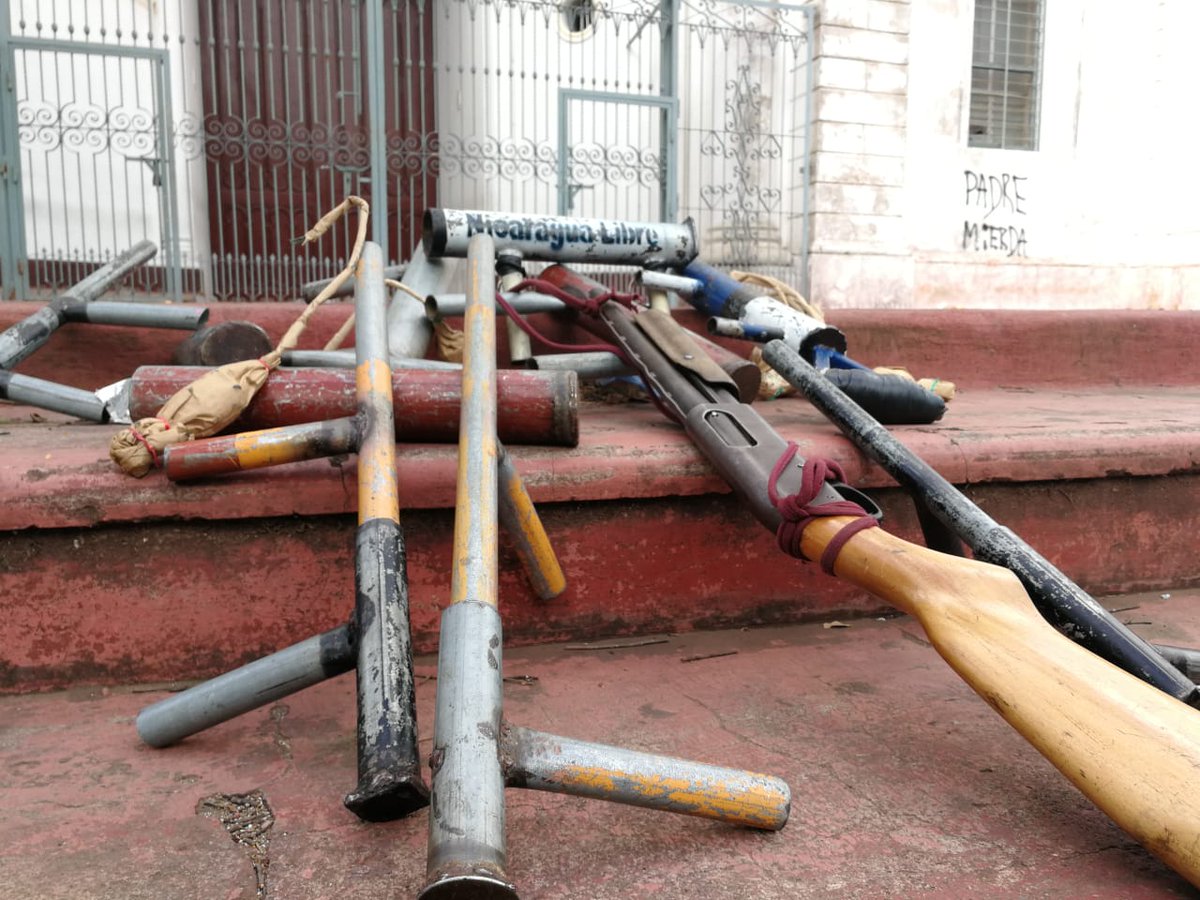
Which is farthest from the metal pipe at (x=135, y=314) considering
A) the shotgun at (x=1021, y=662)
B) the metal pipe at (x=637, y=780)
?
the metal pipe at (x=637, y=780)

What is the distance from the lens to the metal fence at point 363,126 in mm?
5656

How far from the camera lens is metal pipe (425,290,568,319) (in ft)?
8.31

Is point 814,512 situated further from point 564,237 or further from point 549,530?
point 564,237

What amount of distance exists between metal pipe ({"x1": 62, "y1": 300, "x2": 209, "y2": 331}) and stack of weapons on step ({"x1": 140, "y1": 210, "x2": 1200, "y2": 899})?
2.80 feet

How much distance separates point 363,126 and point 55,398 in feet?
17.1

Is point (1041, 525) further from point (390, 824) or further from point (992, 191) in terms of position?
Answer: point (992, 191)

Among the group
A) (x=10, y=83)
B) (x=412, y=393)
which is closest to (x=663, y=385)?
(x=412, y=393)

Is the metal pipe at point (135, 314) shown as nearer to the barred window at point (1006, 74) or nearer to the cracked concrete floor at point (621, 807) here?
the cracked concrete floor at point (621, 807)

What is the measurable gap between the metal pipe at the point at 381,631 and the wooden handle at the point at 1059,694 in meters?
0.70

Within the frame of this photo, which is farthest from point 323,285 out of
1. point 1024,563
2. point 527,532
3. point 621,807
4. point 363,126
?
point 363,126

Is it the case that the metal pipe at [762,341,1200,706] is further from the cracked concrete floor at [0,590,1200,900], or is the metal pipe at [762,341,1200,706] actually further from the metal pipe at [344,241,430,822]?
the metal pipe at [344,241,430,822]

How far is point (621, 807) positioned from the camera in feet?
4.01

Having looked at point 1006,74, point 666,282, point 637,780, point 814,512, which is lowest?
point 637,780

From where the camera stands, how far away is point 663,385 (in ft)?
6.86
